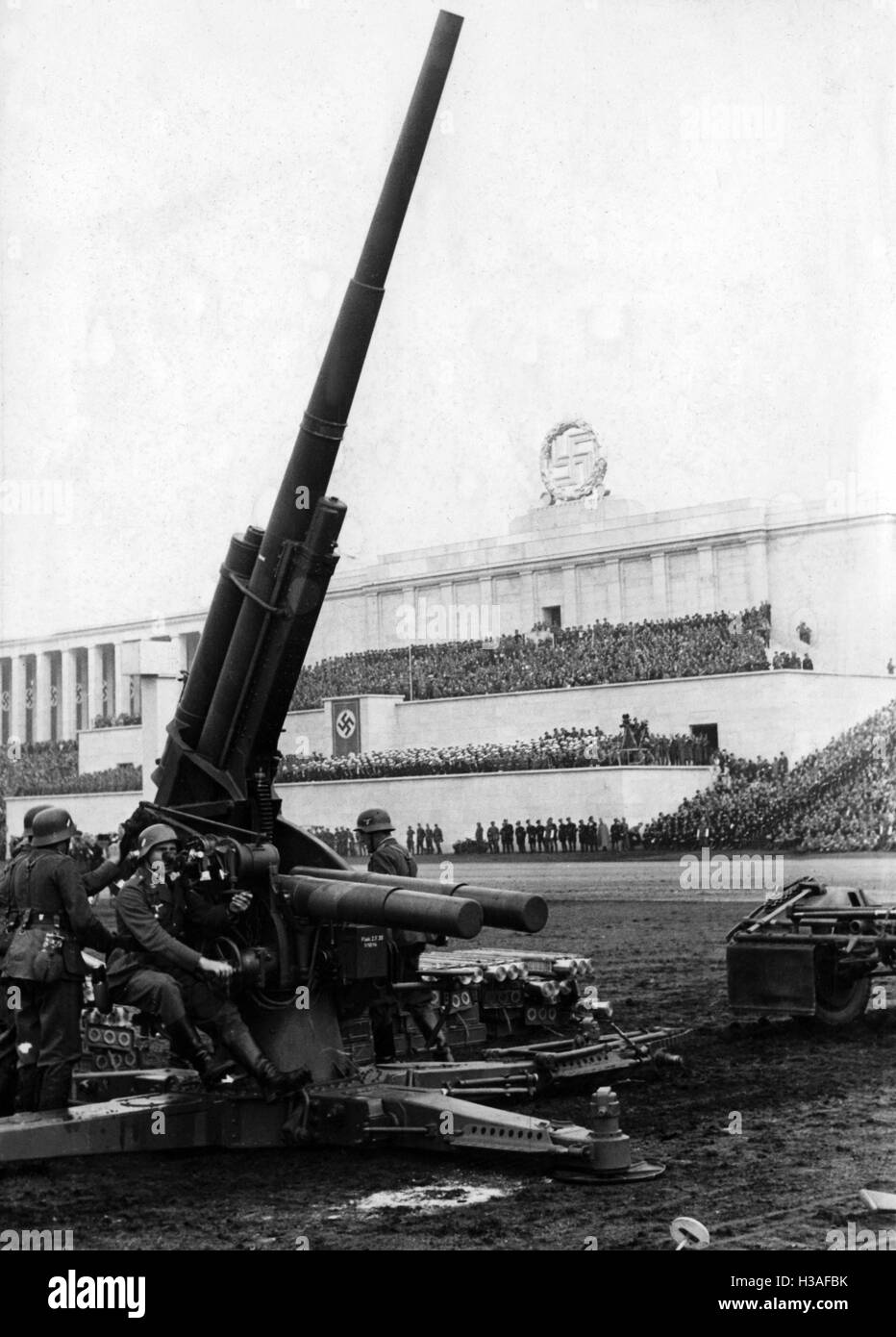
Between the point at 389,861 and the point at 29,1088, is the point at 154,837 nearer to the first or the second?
the point at 29,1088

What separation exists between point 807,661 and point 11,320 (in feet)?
17.9

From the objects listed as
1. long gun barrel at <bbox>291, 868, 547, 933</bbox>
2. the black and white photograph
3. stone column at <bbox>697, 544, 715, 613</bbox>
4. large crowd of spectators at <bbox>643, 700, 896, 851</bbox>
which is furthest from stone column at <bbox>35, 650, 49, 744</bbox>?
long gun barrel at <bbox>291, 868, 547, 933</bbox>

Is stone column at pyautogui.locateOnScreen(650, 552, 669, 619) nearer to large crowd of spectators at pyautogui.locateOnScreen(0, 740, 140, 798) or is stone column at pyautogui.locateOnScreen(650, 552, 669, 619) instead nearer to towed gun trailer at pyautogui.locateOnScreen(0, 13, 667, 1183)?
large crowd of spectators at pyautogui.locateOnScreen(0, 740, 140, 798)

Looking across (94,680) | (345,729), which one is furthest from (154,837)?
(345,729)

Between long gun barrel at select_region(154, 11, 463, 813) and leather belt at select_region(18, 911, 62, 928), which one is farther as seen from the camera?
leather belt at select_region(18, 911, 62, 928)

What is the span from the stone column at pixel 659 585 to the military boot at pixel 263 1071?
6.59 metres

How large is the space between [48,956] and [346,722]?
6395mm

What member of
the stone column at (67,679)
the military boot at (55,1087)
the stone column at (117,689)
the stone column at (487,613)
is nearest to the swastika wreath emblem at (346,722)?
the stone column at (487,613)

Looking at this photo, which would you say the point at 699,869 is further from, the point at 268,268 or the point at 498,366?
the point at 268,268

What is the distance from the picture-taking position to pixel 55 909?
602 cm

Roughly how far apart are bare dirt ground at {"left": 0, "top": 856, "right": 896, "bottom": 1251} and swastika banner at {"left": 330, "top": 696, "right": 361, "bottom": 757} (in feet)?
14.3

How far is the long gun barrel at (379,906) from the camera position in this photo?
16.5ft

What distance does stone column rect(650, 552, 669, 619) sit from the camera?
11.8 m

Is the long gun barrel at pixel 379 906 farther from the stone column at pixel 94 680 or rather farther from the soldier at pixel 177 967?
the stone column at pixel 94 680
